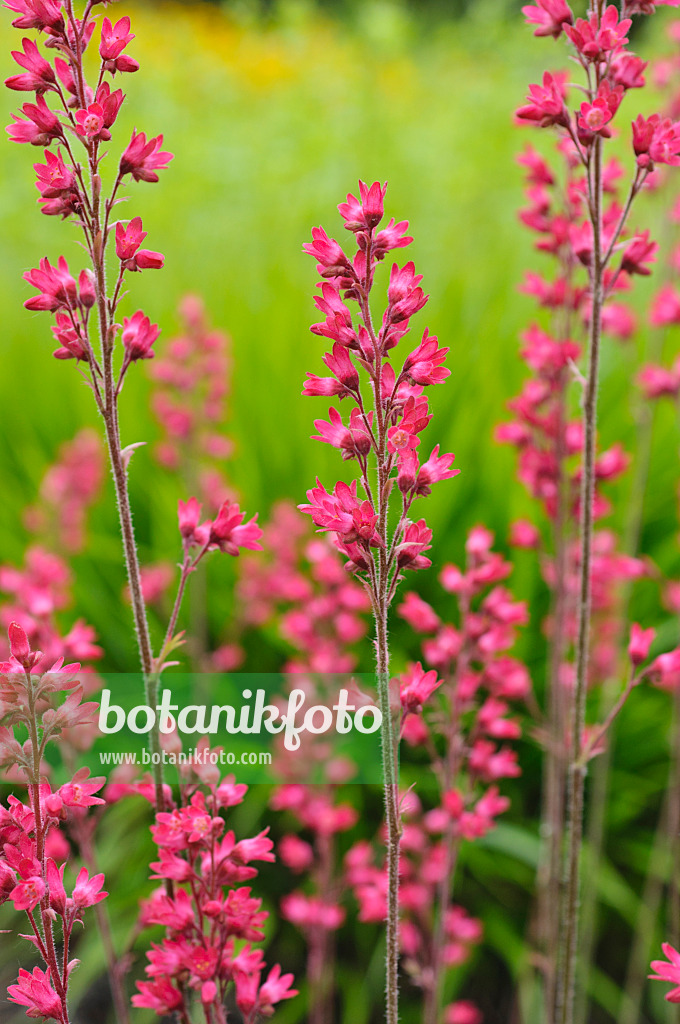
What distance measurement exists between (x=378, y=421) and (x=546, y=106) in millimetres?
582

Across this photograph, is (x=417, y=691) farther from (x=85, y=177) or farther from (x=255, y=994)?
(x=85, y=177)

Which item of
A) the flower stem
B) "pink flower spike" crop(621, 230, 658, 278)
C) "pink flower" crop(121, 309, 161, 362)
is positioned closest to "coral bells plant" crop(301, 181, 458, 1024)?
the flower stem

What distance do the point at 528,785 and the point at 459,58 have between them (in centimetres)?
927

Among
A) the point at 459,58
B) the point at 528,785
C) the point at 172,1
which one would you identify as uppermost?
the point at 172,1

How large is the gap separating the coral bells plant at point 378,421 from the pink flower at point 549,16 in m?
0.50

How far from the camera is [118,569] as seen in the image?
3.53 metres

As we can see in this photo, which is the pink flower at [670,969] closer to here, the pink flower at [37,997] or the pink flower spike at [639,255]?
the pink flower at [37,997]

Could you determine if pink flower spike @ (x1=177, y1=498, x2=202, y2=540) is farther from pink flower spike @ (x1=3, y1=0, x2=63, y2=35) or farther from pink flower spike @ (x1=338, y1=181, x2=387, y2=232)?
pink flower spike @ (x1=3, y1=0, x2=63, y2=35)

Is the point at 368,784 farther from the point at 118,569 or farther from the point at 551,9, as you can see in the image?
the point at 551,9

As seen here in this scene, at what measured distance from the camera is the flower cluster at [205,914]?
0.97 metres

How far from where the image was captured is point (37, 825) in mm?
897

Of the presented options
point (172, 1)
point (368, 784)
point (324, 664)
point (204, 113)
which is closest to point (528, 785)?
point (368, 784)

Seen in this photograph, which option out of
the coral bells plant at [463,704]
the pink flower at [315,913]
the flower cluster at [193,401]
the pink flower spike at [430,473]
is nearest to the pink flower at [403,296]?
the pink flower spike at [430,473]

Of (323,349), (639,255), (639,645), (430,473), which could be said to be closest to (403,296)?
(430,473)
